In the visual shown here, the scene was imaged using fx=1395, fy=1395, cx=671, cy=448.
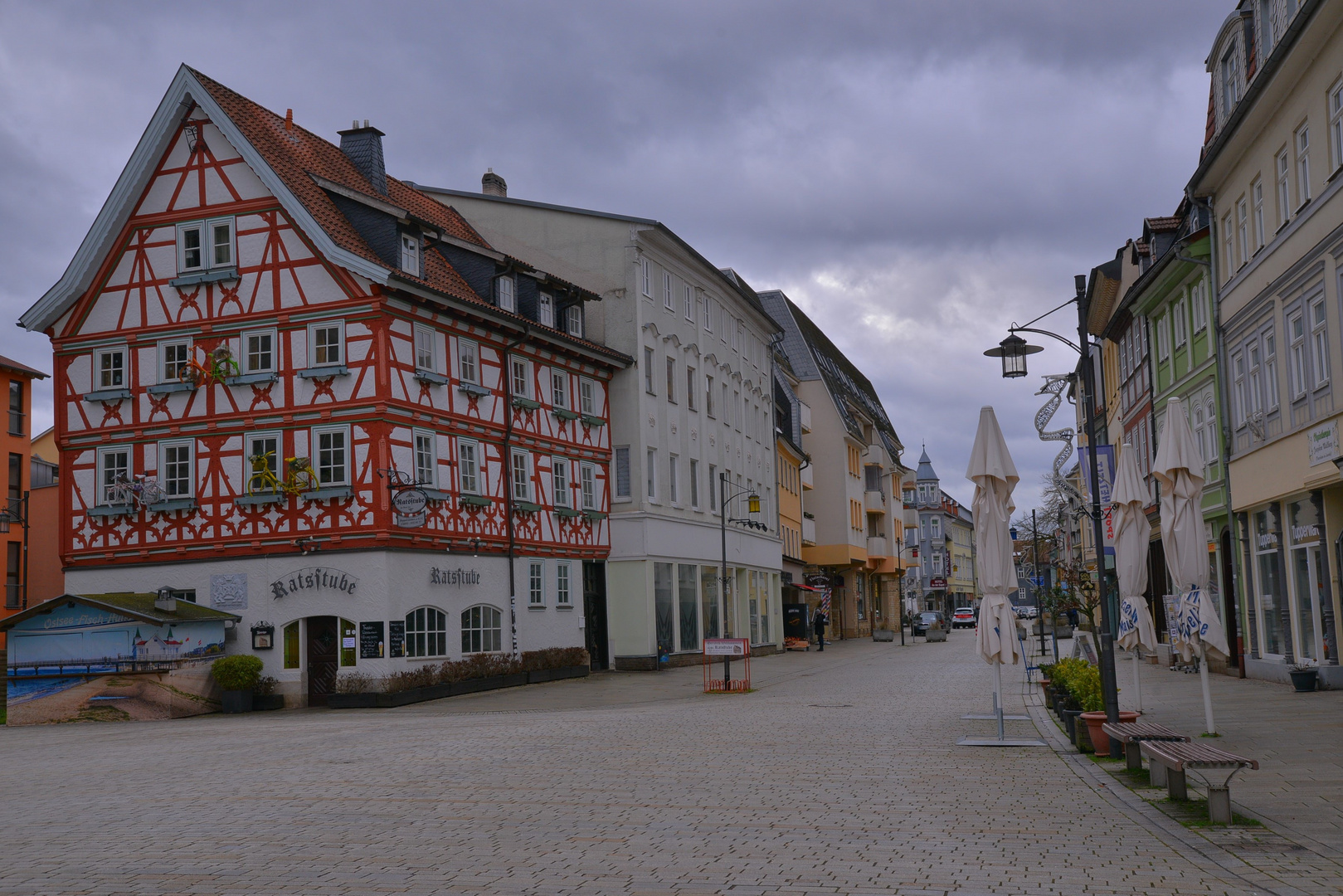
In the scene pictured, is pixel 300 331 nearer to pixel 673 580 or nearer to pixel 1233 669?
pixel 673 580

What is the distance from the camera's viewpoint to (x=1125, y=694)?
2377cm

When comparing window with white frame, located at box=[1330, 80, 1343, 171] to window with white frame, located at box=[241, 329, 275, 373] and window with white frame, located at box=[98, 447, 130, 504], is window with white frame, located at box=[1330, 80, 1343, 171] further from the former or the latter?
window with white frame, located at box=[98, 447, 130, 504]

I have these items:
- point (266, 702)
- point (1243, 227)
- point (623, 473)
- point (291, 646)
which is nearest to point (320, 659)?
point (291, 646)

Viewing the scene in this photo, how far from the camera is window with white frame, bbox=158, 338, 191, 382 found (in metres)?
31.2

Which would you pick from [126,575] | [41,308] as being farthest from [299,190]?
[126,575]

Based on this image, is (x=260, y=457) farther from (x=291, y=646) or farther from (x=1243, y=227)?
(x=1243, y=227)

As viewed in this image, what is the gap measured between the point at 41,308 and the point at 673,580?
62.6 feet

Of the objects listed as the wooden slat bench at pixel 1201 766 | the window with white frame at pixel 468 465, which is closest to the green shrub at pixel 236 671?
the window with white frame at pixel 468 465

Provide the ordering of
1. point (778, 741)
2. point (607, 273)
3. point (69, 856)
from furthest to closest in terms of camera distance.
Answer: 1. point (607, 273)
2. point (778, 741)
3. point (69, 856)

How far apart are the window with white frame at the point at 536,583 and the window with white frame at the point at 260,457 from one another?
7759mm

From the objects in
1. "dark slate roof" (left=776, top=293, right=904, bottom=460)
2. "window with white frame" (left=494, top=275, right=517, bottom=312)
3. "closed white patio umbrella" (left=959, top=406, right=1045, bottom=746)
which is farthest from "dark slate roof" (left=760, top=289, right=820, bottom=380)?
"closed white patio umbrella" (left=959, top=406, right=1045, bottom=746)

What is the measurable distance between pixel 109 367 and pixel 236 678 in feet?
27.8

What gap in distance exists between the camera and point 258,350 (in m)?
30.5

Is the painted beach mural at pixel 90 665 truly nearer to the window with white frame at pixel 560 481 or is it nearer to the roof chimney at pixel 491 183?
the window with white frame at pixel 560 481
